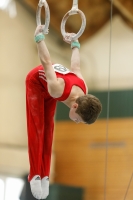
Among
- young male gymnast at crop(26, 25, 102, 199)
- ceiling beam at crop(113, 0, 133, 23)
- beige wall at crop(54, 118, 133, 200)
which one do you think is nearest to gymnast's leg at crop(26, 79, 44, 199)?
young male gymnast at crop(26, 25, 102, 199)

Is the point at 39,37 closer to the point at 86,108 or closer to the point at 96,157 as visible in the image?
the point at 86,108

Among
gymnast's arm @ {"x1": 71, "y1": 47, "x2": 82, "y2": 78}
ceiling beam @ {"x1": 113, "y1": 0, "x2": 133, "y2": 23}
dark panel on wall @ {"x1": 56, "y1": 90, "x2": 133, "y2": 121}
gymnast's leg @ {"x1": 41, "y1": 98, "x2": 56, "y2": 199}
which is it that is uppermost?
ceiling beam @ {"x1": 113, "y1": 0, "x2": 133, "y2": 23}

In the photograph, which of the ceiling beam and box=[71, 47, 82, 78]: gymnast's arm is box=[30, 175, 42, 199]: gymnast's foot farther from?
the ceiling beam

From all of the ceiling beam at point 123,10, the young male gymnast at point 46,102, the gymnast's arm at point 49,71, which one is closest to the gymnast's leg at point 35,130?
the young male gymnast at point 46,102

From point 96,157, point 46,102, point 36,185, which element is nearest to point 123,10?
point 96,157

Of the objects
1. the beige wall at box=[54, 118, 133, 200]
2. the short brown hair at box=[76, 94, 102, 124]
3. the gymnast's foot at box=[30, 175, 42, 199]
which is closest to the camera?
the short brown hair at box=[76, 94, 102, 124]

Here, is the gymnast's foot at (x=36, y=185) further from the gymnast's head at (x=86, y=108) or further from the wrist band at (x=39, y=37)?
the wrist band at (x=39, y=37)

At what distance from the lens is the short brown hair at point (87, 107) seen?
179 centimetres

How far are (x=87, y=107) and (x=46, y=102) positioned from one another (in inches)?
14.2

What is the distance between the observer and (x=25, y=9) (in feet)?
12.3

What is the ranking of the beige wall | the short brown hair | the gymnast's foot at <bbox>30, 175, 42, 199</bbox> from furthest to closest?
the beige wall < the gymnast's foot at <bbox>30, 175, 42, 199</bbox> < the short brown hair

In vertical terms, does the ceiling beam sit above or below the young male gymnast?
above

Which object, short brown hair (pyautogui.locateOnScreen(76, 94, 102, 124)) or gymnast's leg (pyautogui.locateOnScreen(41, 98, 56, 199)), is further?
gymnast's leg (pyautogui.locateOnScreen(41, 98, 56, 199))

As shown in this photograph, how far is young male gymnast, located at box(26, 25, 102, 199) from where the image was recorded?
1.80 meters
